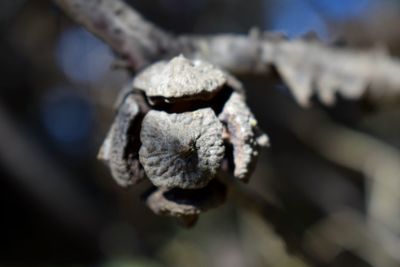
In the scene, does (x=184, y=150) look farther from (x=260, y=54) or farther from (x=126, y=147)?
(x=260, y=54)

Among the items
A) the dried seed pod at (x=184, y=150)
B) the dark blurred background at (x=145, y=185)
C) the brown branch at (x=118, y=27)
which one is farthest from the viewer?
the dark blurred background at (x=145, y=185)

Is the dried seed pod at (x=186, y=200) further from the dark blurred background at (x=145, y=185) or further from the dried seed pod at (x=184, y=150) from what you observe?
the dark blurred background at (x=145, y=185)

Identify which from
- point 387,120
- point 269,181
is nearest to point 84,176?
point 269,181

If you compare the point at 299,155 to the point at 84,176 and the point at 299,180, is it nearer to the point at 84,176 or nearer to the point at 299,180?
the point at 299,180

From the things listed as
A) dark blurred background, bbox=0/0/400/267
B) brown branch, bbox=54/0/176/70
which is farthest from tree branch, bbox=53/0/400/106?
dark blurred background, bbox=0/0/400/267

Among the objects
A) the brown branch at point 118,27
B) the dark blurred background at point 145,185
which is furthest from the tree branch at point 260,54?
the dark blurred background at point 145,185

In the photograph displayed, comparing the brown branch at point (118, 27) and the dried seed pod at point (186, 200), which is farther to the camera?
the brown branch at point (118, 27)

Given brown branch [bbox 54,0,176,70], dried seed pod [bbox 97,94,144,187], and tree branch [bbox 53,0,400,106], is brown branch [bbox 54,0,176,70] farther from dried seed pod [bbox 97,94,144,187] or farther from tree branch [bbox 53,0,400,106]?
dried seed pod [bbox 97,94,144,187]
